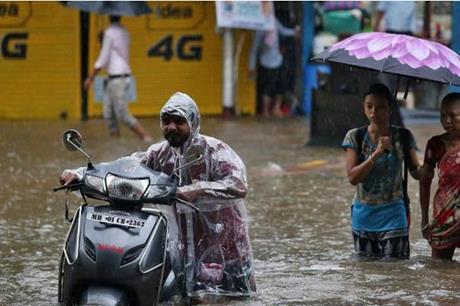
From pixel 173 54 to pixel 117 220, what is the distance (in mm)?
11405

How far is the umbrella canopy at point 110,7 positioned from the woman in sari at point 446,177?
23.0ft

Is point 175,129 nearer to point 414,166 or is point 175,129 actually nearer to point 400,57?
point 400,57

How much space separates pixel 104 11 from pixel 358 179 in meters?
7.06

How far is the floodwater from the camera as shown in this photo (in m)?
7.09

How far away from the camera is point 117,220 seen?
579 centimetres

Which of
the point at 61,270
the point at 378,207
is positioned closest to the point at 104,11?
the point at 378,207

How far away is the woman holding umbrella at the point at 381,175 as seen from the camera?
7336 mm

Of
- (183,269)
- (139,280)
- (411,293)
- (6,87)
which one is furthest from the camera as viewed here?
(6,87)

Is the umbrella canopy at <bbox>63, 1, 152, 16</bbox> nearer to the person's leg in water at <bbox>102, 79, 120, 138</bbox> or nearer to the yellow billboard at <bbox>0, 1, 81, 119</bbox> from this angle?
the person's leg in water at <bbox>102, 79, 120, 138</bbox>

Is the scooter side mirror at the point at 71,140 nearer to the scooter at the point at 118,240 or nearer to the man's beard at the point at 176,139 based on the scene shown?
the scooter at the point at 118,240

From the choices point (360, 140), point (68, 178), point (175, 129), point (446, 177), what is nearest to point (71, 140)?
point (68, 178)

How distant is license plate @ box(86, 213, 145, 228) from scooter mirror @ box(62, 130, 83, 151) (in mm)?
371

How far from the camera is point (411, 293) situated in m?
7.00

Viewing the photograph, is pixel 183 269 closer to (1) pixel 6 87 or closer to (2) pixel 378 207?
(2) pixel 378 207
